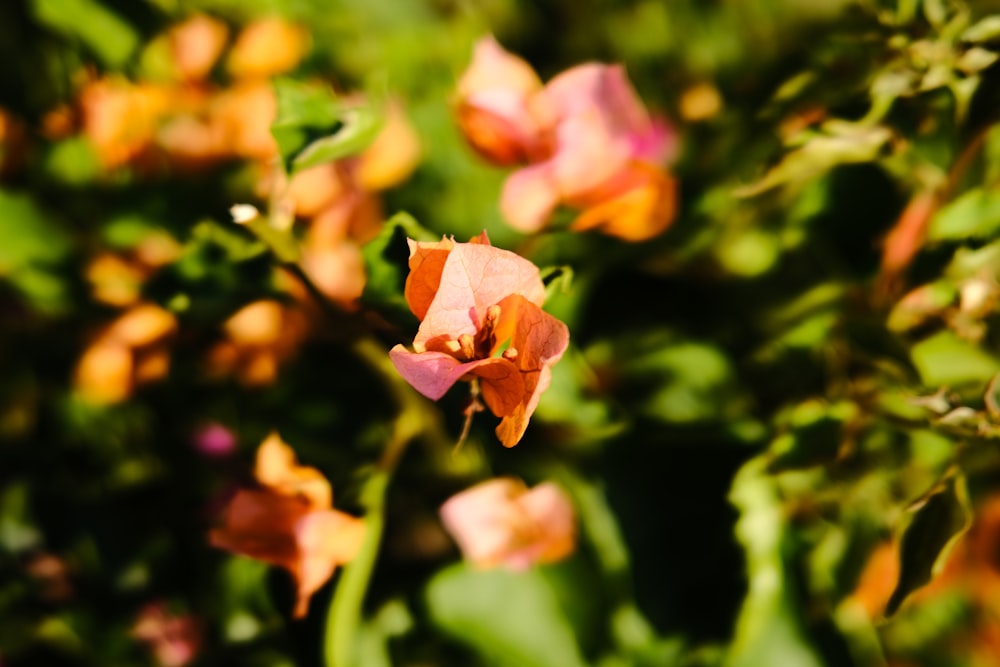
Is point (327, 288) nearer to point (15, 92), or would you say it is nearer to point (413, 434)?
point (413, 434)

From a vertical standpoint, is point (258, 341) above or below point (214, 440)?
above

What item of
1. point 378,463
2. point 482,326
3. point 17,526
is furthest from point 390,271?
point 17,526

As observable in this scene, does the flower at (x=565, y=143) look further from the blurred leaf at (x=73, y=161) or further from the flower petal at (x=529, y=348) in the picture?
the blurred leaf at (x=73, y=161)

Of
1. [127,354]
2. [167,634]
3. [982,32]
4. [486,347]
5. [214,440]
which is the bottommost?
[167,634]

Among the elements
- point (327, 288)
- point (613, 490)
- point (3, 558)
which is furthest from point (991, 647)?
point (3, 558)

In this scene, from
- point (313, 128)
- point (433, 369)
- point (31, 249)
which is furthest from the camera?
point (31, 249)

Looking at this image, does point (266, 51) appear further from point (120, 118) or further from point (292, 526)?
point (292, 526)

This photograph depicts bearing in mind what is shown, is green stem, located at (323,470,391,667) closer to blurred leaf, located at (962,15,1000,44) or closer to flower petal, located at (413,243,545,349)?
flower petal, located at (413,243,545,349)
